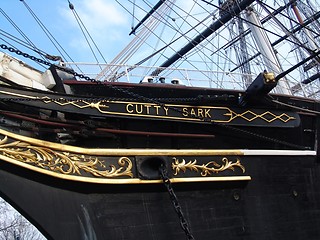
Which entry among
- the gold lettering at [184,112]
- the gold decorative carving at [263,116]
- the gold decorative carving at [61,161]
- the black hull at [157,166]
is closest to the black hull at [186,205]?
the black hull at [157,166]

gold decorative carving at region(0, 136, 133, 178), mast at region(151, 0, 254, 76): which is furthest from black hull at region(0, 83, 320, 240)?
mast at region(151, 0, 254, 76)

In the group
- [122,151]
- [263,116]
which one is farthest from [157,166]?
[263,116]

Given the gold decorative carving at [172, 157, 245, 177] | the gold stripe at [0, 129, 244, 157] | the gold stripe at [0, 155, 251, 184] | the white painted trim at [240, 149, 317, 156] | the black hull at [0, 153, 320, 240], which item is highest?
the white painted trim at [240, 149, 317, 156]

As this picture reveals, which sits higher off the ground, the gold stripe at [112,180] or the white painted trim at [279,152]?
the white painted trim at [279,152]

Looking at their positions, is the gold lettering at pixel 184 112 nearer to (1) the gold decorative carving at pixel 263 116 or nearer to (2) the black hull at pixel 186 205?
(1) the gold decorative carving at pixel 263 116

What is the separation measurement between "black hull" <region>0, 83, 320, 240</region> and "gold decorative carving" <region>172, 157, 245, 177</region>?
0.01 metres

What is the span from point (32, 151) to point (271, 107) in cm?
275

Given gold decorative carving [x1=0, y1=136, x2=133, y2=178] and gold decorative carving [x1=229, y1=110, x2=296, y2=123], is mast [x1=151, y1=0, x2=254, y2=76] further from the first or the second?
gold decorative carving [x1=0, y1=136, x2=133, y2=178]

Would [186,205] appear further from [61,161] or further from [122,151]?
[61,161]

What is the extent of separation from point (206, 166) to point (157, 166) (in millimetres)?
526

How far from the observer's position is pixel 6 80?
407 centimetres

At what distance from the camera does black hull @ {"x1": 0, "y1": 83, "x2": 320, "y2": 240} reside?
3.96 m

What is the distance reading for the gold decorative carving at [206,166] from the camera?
4.41 m

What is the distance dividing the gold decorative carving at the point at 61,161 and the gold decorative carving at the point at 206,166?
0.49m
